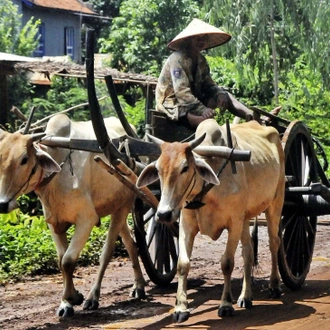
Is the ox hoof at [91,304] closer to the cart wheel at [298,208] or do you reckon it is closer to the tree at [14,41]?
the cart wheel at [298,208]

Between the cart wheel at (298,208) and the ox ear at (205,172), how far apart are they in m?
2.05

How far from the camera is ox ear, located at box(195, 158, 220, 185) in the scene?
22.5 ft

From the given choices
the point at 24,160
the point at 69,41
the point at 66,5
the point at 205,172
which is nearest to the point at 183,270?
the point at 205,172

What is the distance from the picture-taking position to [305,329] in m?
6.85

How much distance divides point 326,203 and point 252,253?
110 cm

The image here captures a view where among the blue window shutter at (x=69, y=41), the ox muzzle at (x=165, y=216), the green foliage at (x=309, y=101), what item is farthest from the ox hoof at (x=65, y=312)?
the blue window shutter at (x=69, y=41)

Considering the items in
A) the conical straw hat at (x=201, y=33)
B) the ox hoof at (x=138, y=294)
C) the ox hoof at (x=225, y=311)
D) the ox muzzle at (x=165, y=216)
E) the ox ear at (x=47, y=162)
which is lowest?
the ox hoof at (x=138, y=294)

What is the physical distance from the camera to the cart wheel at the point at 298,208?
8.90 m

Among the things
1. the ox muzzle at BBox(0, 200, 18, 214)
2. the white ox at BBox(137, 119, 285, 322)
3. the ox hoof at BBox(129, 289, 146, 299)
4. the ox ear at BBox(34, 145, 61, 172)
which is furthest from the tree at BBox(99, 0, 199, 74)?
the ox muzzle at BBox(0, 200, 18, 214)

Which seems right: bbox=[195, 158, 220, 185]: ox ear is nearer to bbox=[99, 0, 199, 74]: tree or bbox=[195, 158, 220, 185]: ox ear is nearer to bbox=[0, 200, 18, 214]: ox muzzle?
bbox=[0, 200, 18, 214]: ox muzzle

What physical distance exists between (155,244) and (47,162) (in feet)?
7.48

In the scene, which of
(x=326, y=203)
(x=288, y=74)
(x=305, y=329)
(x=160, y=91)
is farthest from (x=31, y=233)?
(x=288, y=74)

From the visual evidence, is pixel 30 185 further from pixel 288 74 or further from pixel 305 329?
pixel 288 74

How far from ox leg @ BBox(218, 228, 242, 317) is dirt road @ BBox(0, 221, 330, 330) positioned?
8 centimetres
